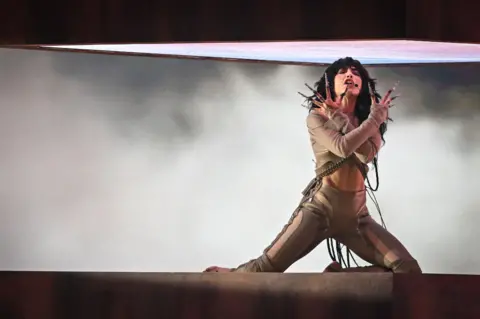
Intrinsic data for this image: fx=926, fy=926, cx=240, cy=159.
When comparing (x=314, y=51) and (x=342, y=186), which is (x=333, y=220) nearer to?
(x=342, y=186)

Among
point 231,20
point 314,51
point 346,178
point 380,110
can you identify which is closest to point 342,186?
point 346,178

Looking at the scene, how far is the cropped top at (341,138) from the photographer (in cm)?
185

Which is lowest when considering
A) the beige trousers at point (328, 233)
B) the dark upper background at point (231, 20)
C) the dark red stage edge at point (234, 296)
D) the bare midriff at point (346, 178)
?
the dark red stage edge at point (234, 296)

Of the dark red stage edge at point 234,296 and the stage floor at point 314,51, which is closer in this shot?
the dark red stage edge at point 234,296

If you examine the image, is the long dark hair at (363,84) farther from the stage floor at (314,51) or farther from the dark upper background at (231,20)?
the dark upper background at (231,20)

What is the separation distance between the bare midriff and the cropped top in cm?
2

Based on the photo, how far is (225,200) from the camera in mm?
2068

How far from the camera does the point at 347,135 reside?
1850mm

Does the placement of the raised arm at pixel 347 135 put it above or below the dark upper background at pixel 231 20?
below

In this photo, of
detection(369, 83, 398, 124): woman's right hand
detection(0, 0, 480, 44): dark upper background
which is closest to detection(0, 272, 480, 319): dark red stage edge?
detection(369, 83, 398, 124): woman's right hand

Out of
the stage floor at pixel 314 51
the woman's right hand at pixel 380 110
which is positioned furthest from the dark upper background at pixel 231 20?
the woman's right hand at pixel 380 110

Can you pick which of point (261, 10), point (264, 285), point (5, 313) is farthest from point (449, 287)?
point (5, 313)

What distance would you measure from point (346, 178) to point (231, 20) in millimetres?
396

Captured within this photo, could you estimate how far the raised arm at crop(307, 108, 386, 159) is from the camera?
6.05 feet
